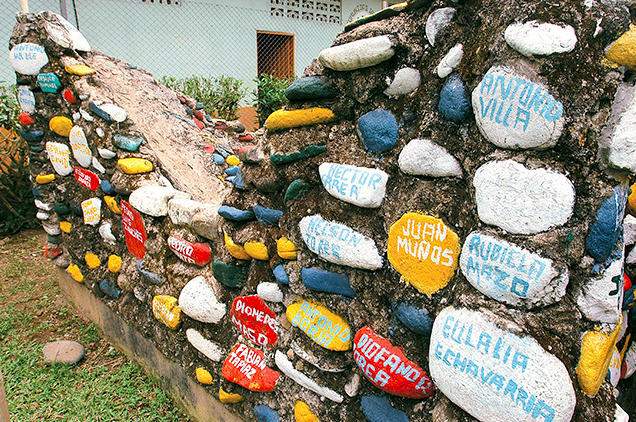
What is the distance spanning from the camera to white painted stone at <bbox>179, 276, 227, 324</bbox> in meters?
1.98

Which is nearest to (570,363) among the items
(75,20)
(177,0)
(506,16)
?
(506,16)

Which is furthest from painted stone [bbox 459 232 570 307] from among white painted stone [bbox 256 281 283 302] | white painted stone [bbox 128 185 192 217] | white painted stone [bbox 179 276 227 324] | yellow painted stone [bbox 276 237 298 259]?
white painted stone [bbox 128 185 192 217]

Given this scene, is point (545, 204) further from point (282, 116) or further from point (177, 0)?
point (177, 0)

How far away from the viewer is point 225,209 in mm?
1802

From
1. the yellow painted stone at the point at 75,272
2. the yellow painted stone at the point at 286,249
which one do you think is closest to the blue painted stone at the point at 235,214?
the yellow painted stone at the point at 286,249

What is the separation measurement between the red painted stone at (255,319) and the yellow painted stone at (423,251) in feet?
2.19

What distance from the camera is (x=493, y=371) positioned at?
103 cm

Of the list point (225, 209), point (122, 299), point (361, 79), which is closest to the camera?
point (361, 79)

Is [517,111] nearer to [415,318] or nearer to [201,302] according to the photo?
[415,318]

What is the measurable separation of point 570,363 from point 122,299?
7.70ft

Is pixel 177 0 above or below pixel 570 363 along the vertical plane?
above

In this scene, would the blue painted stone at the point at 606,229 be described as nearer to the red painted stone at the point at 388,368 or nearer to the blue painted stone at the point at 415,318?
the blue painted stone at the point at 415,318

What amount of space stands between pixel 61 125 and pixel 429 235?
8.33 ft

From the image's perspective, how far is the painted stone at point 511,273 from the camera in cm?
99
